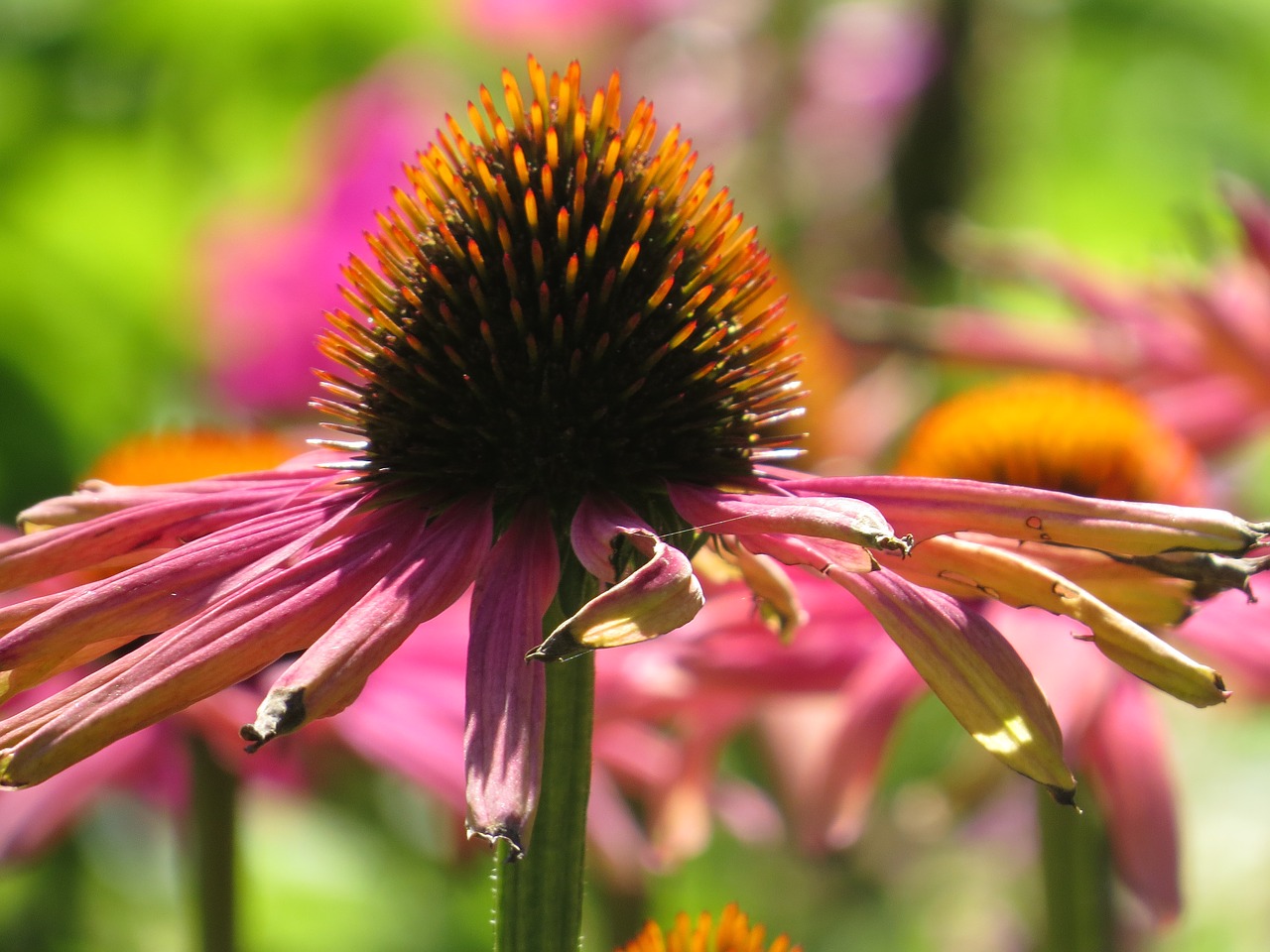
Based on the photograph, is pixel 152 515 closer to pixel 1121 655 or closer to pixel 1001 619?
pixel 1121 655

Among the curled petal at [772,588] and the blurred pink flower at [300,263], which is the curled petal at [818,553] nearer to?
the curled petal at [772,588]

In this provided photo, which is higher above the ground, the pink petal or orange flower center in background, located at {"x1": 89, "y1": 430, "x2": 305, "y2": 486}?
orange flower center in background, located at {"x1": 89, "y1": 430, "x2": 305, "y2": 486}

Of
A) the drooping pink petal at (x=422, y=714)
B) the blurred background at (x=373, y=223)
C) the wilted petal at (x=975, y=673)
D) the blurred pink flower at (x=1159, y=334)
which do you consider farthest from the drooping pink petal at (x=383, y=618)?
the blurred pink flower at (x=1159, y=334)

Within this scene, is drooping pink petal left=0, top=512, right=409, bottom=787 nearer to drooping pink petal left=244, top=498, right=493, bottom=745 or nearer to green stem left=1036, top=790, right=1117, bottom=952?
drooping pink petal left=244, top=498, right=493, bottom=745

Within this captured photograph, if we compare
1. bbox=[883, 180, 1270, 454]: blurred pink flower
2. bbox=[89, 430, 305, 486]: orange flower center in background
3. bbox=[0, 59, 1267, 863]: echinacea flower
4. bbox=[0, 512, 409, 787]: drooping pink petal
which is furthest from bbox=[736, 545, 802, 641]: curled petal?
bbox=[883, 180, 1270, 454]: blurred pink flower

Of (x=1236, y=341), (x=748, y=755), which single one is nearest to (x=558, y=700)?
(x=1236, y=341)
